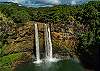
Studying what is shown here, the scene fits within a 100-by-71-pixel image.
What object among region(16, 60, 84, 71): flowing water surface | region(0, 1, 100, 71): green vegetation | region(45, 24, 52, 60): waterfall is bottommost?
region(16, 60, 84, 71): flowing water surface

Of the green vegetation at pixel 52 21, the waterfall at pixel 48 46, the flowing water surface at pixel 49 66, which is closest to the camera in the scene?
the flowing water surface at pixel 49 66

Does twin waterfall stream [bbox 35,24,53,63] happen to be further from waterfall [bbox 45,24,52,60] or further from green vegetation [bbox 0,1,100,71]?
green vegetation [bbox 0,1,100,71]

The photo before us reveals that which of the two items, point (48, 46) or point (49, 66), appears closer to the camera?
point (49, 66)

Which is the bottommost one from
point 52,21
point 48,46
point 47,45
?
point 48,46

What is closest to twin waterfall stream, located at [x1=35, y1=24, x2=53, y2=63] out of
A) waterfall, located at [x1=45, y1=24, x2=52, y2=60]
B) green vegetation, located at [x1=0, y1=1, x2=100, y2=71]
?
waterfall, located at [x1=45, y1=24, x2=52, y2=60]

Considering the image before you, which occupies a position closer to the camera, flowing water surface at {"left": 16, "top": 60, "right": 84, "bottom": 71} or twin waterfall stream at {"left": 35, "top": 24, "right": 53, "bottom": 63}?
flowing water surface at {"left": 16, "top": 60, "right": 84, "bottom": 71}

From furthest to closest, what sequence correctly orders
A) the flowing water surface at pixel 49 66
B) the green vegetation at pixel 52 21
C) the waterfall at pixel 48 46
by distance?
the waterfall at pixel 48 46, the green vegetation at pixel 52 21, the flowing water surface at pixel 49 66

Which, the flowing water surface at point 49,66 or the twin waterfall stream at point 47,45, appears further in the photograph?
the twin waterfall stream at point 47,45

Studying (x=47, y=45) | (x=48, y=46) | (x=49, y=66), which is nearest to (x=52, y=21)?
(x=47, y=45)

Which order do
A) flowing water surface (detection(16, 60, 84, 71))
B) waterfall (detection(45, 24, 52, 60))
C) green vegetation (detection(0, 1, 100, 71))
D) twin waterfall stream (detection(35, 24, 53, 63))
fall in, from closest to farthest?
flowing water surface (detection(16, 60, 84, 71)) < green vegetation (detection(0, 1, 100, 71)) < twin waterfall stream (detection(35, 24, 53, 63)) < waterfall (detection(45, 24, 52, 60))

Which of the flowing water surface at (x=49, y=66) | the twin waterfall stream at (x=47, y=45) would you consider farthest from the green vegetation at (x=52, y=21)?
the flowing water surface at (x=49, y=66)

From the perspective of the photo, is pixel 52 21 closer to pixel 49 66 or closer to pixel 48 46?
pixel 48 46

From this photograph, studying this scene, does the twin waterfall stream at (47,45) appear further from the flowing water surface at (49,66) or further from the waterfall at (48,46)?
the flowing water surface at (49,66)

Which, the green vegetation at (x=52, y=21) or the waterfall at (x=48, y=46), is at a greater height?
the green vegetation at (x=52, y=21)
